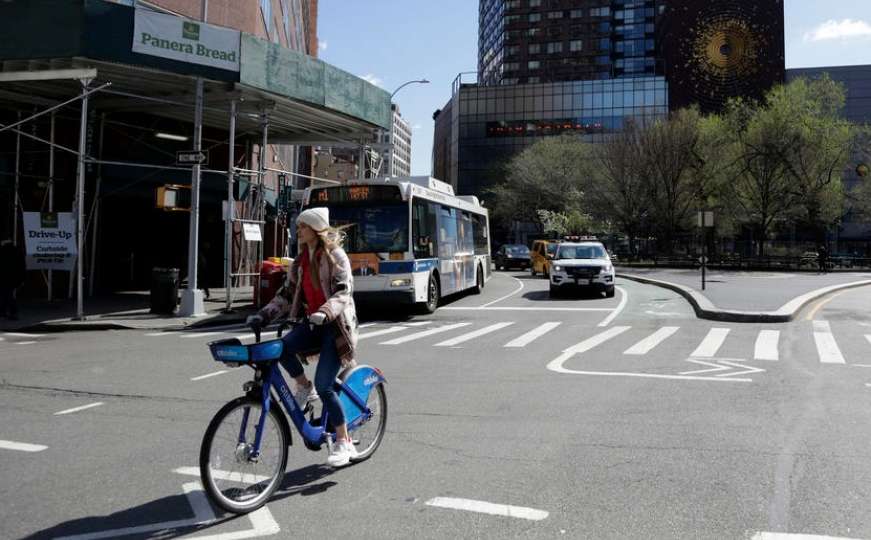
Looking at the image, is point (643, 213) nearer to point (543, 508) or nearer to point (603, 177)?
point (603, 177)

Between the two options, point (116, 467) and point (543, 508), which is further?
point (116, 467)

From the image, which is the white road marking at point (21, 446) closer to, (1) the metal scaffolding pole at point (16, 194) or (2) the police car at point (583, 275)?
(1) the metal scaffolding pole at point (16, 194)

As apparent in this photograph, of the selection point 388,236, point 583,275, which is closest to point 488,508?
point 388,236

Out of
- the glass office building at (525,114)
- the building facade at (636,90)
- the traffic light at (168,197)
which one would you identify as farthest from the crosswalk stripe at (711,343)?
the glass office building at (525,114)

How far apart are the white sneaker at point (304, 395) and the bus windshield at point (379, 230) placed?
36.5 ft

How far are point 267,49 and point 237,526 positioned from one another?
54.8 feet

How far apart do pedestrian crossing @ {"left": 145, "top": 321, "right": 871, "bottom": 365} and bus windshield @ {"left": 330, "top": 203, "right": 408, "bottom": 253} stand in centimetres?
200

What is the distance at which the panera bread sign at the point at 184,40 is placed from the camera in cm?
1647

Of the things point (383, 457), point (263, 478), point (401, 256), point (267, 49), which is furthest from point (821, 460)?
point (267, 49)

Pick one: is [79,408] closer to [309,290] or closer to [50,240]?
[309,290]

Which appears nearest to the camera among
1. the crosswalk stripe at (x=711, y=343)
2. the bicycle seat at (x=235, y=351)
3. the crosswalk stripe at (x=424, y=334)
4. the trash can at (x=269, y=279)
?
the bicycle seat at (x=235, y=351)

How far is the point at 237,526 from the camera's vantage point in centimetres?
401

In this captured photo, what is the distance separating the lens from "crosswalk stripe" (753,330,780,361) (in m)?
10.4

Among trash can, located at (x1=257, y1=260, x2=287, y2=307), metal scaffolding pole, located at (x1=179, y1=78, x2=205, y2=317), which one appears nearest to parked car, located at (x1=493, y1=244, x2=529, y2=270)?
trash can, located at (x1=257, y1=260, x2=287, y2=307)
